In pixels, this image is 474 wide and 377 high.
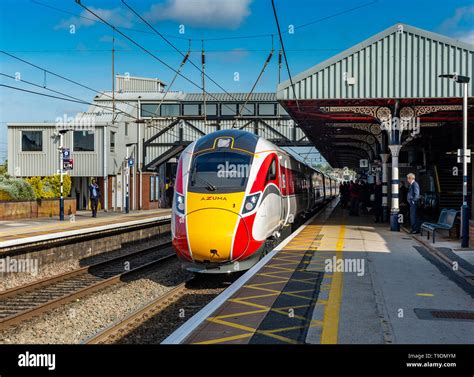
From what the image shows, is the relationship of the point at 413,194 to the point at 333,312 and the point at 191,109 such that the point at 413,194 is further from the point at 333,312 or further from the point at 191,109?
the point at 191,109

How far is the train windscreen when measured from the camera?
11.6m

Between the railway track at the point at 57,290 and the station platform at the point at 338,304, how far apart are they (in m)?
3.92

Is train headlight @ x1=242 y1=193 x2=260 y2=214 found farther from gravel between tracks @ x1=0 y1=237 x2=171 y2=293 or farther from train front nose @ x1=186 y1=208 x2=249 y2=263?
gravel between tracks @ x1=0 y1=237 x2=171 y2=293

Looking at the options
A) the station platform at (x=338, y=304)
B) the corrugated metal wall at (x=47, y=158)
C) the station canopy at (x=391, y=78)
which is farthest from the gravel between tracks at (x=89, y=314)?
the corrugated metal wall at (x=47, y=158)

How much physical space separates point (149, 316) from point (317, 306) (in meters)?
3.51

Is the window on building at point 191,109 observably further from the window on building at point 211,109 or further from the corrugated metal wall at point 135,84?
the corrugated metal wall at point 135,84

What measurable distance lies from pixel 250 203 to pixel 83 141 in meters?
25.8

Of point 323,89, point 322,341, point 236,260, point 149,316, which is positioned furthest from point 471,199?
point 322,341

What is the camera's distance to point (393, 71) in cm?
1972

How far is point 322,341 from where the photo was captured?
6043mm

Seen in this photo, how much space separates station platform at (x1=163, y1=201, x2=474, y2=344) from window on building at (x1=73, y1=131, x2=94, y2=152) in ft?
79.8

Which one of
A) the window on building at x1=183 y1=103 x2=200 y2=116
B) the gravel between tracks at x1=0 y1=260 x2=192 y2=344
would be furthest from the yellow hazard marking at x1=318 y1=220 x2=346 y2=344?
the window on building at x1=183 y1=103 x2=200 y2=116

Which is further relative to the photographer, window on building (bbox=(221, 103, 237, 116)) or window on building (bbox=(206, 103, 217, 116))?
window on building (bbox=(221, 103, 237, 116))

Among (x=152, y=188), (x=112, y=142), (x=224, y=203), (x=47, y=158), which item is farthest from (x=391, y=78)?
(x=152, y=188)
